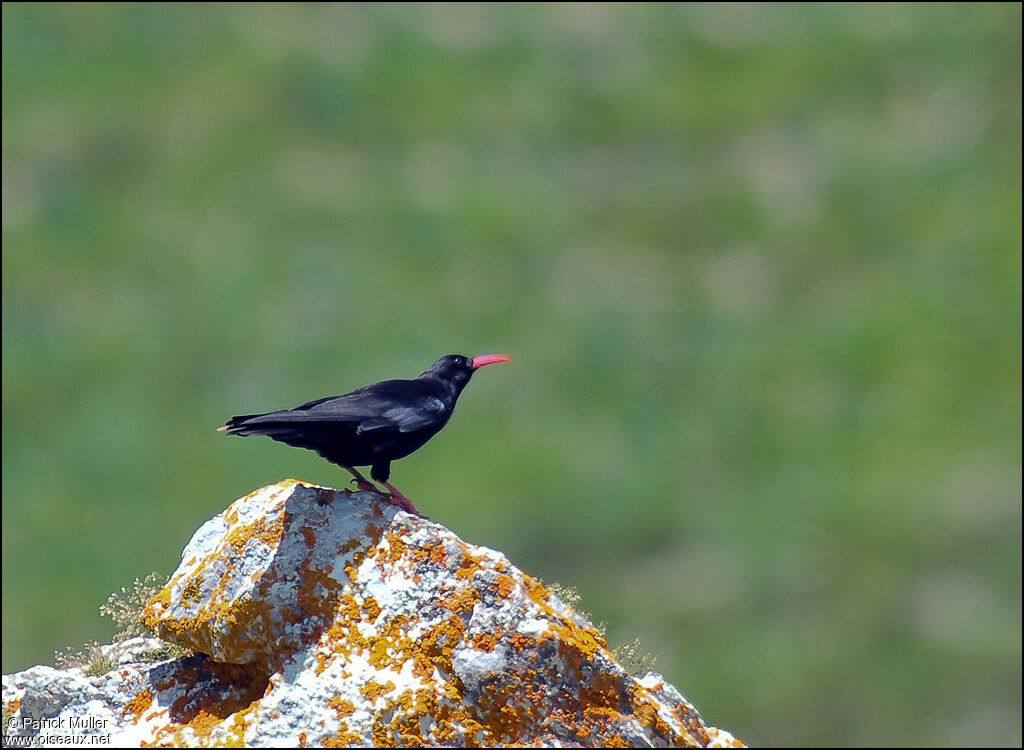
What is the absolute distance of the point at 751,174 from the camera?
47.3m

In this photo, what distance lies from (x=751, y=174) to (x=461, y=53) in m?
9.59

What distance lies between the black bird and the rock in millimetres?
504

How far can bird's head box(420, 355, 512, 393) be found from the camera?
495 inches

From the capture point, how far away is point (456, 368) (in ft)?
41.7

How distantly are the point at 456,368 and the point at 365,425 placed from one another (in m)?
1.42

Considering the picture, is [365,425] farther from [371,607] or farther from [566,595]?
[566,595]

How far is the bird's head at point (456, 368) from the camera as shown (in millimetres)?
12578

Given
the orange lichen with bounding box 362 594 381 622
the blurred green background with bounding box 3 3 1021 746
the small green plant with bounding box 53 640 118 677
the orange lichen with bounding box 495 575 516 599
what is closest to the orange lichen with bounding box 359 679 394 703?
the orange lichen with bounding box 362 594 381 622

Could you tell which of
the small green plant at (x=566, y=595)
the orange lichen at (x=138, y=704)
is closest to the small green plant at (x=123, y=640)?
the orange lichen at (x=138, y=704)

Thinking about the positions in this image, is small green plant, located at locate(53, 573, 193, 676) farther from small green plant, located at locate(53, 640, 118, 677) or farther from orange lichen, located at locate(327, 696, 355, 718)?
orange lichen, located at locate(327, 696, 355, 718)

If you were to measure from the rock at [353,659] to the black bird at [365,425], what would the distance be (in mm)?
504

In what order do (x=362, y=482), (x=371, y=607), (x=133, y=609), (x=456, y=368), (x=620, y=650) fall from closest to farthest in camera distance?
(x=371, y=607) < (x=133, y=609) < (x=620, y=650) < (x=362, y=482) < (x=456, y=368)

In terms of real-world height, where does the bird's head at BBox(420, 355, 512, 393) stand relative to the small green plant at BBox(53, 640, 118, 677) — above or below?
above

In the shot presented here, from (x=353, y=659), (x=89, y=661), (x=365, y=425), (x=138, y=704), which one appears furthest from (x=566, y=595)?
(x=89, y=661)
